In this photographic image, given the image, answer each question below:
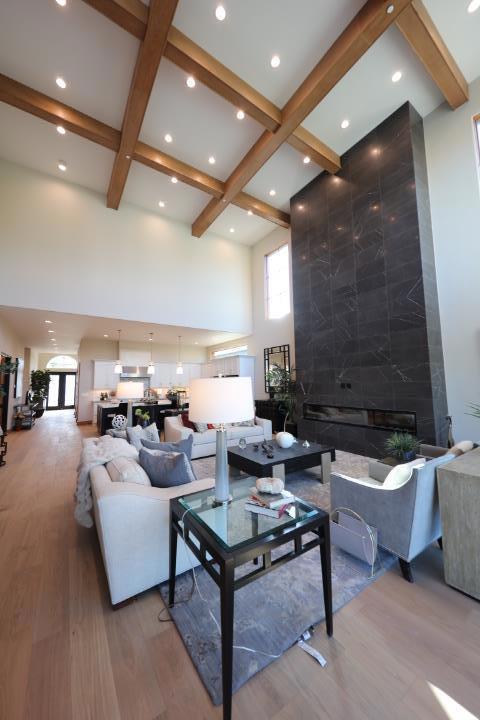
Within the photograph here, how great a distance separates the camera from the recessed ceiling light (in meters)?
3.10

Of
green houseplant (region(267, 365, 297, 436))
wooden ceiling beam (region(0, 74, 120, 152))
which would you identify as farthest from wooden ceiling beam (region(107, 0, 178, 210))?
green houseplant (region(267, 365, 297, 436))

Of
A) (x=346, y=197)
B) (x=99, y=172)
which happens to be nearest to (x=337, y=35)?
(x=346, y=197)

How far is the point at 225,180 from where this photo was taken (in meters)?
5.90

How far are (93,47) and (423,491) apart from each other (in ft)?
20.2

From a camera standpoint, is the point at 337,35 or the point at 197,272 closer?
the point at 337,35

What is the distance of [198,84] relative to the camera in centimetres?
399

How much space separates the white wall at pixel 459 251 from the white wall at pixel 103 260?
16.8ft

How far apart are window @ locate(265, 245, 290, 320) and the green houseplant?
1.73m

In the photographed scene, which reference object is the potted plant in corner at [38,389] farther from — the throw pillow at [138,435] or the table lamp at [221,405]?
the table lamp at [221,405]

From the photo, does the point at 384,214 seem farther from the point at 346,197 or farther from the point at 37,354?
the point at 37,354

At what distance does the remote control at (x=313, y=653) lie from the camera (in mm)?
1303

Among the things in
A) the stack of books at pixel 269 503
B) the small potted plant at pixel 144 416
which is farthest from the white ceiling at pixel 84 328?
the stack of books at pixel 269 503

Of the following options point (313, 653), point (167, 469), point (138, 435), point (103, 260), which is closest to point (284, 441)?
point (138, 435)

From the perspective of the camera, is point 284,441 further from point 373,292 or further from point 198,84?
point 198,84
